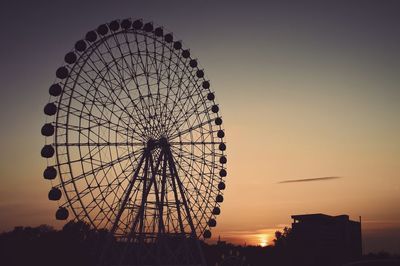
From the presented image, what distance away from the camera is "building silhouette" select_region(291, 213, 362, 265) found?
6975cm

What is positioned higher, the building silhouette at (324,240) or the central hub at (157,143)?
the central hub at (157,143)

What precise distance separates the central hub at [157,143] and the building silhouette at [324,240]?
43981 mm

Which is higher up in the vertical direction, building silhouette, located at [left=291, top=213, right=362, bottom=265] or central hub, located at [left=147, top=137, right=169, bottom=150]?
central hub, located at [left=147, top=137, right=169, bottom=150]

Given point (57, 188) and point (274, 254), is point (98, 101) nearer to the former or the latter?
point (57, 188)

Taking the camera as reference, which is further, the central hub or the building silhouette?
the building silhouette

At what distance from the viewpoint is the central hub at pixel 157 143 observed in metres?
32.2

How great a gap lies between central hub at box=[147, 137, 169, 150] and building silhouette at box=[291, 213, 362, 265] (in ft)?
144

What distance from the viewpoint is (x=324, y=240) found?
7031 centimetres

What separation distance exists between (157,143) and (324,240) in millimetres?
45500

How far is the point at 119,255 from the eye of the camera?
102ft

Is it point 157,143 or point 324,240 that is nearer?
point 157,143

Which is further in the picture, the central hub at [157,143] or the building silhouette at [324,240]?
the building silhouette at [324,240]

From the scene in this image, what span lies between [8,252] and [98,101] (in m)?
46.3

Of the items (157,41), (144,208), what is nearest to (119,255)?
(144,208)
